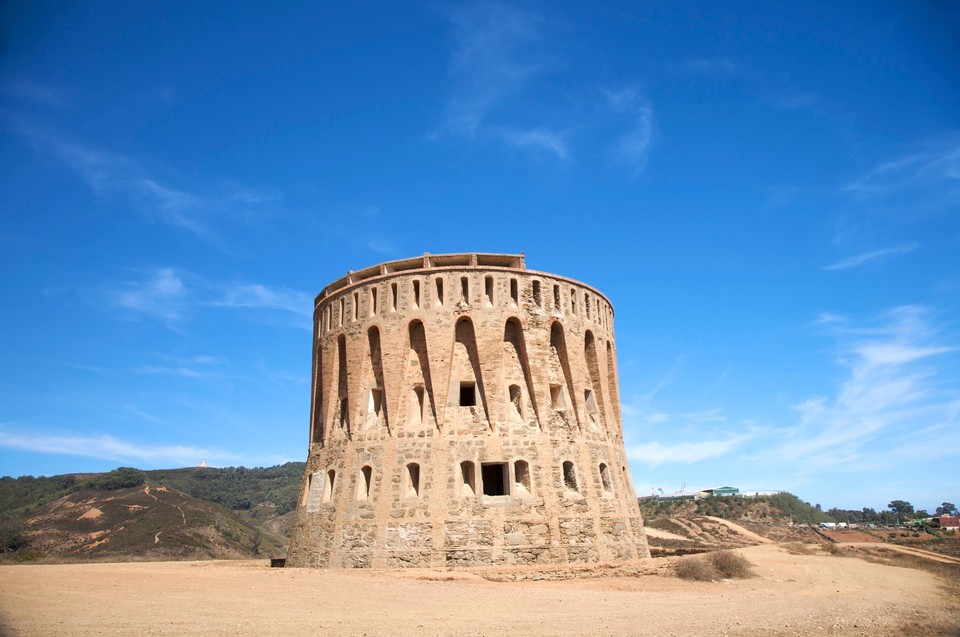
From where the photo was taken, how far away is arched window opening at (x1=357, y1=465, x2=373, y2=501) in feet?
72.6

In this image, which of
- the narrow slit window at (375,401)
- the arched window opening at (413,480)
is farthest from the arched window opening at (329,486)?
the arched window opening at (413,480)

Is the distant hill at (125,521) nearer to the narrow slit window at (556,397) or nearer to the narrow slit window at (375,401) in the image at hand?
the narrow slit window at (375,401)

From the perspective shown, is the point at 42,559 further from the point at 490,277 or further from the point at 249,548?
the point at 490,277

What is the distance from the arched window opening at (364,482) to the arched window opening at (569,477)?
6.84 meters

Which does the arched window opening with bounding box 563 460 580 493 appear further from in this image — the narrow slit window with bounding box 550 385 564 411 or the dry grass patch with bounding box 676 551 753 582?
the dry grass patch with bounding box 676 551 753 582

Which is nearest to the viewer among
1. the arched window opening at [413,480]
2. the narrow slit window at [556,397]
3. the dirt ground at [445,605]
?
the dirt ground at [445,605]

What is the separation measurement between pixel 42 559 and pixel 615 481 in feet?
89.5

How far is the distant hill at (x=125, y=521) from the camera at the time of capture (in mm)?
40406

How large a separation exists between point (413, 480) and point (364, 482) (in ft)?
6.22

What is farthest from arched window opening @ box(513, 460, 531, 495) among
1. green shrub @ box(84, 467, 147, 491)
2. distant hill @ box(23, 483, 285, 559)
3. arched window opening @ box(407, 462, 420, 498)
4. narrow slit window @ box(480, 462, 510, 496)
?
green shrub @ box(84, 467, 147, 491)

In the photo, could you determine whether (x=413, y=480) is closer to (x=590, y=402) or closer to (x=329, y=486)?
(x=329, y=486)

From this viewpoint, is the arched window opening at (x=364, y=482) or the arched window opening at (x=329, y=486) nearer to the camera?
the arched window opening at (x=364, y=482)

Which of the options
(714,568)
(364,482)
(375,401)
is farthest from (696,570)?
(375,401)

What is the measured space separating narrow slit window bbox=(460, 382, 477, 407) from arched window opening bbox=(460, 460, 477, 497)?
8.33 feet
